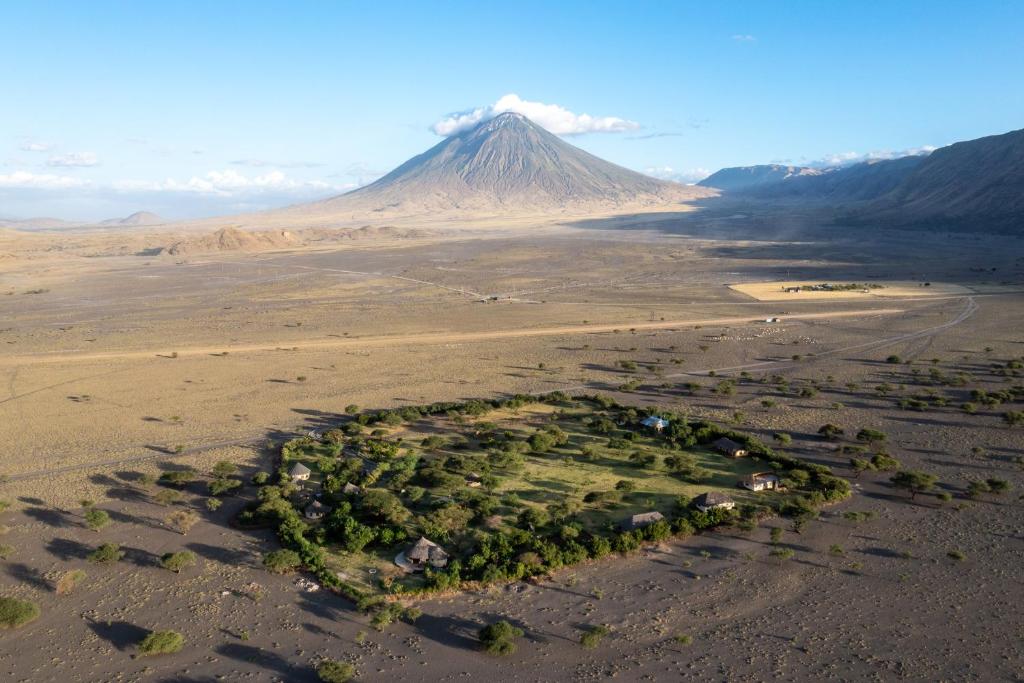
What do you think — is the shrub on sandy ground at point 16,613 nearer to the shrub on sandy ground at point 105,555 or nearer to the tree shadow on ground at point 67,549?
the shrub on sandy ground at point 105,555

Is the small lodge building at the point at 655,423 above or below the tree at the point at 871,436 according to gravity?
above

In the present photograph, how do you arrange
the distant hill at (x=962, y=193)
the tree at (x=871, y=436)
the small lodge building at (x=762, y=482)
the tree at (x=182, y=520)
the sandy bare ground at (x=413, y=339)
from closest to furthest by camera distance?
1. the tree at (x=182, y=520)
2. the small lodge building at (x=762, y=482)
3. the tree at (x=871, y=436)
4. the sandy bare ground at (x=413, y=339)
5. the distant hill at (x=962, y=193)

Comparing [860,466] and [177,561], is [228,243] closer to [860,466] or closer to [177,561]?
[177,561]

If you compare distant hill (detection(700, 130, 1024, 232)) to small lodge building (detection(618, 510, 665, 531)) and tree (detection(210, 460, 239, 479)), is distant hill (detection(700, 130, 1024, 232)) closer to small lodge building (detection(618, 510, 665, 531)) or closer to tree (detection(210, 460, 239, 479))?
small lodge building (detection(618, 510, 665, 531))

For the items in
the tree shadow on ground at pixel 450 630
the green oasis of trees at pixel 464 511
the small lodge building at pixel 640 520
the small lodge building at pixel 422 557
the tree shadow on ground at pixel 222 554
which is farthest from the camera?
the small lodge building at pixel 640 520

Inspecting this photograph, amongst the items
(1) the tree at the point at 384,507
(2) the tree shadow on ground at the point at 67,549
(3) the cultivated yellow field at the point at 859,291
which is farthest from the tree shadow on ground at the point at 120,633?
(3) the cultivated yellow field at the point at 859,291

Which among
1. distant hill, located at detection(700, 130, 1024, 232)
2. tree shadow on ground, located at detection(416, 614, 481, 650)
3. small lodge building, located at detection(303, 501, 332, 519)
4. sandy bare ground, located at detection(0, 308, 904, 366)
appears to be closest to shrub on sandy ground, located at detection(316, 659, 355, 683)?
tree shadow on ground, located at detection(416, 614, 481, 650)

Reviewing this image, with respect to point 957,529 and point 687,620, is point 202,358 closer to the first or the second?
point 687,620
